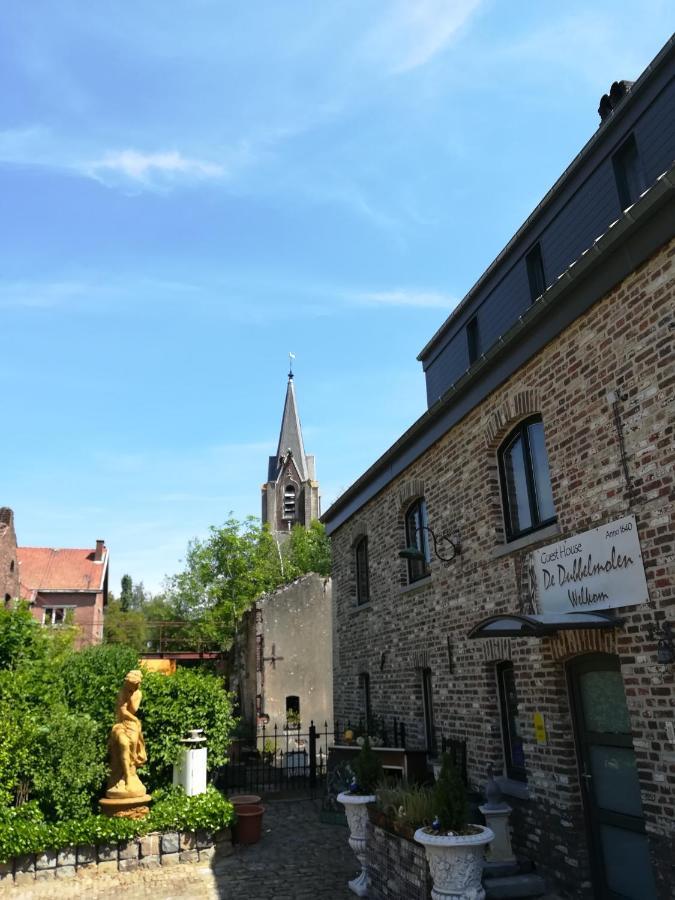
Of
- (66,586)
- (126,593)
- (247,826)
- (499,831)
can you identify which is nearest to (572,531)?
(499,831)

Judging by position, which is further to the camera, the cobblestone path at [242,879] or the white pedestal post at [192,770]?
the white pedestal post at [192,770]

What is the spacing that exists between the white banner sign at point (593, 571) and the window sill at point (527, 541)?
0.13 meters

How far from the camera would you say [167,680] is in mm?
10734

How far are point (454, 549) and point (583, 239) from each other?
4503 mm

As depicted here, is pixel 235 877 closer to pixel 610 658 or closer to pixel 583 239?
pixel 610 658

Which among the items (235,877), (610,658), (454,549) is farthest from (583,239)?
(235,877)

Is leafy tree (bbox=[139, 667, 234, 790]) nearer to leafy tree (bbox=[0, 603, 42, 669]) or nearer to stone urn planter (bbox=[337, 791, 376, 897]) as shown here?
leafy tree (bbox=[0, 603, 42, 669])

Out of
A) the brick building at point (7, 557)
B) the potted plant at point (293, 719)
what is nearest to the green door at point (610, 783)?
the potted plant at point (293, 719)

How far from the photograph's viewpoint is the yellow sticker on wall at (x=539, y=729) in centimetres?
679

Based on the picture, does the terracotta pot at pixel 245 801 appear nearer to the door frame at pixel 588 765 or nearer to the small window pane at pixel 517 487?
the door frame at pixel 588 765

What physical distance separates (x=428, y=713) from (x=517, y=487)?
4367 mm

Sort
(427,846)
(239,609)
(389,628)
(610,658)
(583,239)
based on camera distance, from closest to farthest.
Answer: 1. (427,846)
2. (610,658)
3. (583,239)
4. (389,628)
5. (239,609)

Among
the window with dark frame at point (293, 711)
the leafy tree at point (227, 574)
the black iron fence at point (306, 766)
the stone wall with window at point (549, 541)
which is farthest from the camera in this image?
the leafy tree at point (227, 574)

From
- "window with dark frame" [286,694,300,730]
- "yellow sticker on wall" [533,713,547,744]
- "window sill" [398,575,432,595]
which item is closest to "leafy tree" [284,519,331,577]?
"window with dark frame" [286,694,300,730]
